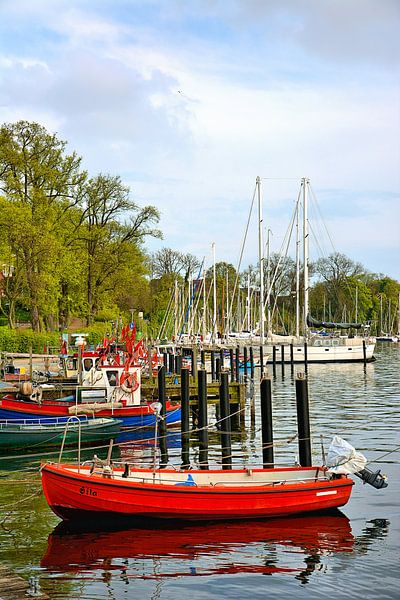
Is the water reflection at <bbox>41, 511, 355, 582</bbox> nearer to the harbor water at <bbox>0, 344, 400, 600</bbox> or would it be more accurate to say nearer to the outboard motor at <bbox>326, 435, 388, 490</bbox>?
the harbor water at <bbox>0, 344, 400, 600</bbox>

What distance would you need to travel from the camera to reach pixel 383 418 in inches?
1785

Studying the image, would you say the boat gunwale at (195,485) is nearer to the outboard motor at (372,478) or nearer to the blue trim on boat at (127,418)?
the outboard motor at (372,478)

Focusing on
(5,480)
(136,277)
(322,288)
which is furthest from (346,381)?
(322,288)

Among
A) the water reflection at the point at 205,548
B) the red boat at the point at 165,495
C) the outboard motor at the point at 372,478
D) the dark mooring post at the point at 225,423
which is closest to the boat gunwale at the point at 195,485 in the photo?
the red boat at the point at 165,495

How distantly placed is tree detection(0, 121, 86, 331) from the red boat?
47.4 m

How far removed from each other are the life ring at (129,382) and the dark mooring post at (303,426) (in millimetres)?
14022

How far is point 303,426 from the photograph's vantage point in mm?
25203

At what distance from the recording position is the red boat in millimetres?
22594

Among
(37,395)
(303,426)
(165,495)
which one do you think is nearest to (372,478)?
(303,426)

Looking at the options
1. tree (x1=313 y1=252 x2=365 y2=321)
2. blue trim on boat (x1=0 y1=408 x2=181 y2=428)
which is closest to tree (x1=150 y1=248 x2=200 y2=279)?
tree (x1=313 y1=252 x2=365 y2=321)

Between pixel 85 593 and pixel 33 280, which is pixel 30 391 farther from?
pixel 33 280

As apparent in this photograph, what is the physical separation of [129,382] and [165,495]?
15.9 metres

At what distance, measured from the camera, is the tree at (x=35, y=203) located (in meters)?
69.1

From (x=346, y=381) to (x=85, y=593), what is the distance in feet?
180
